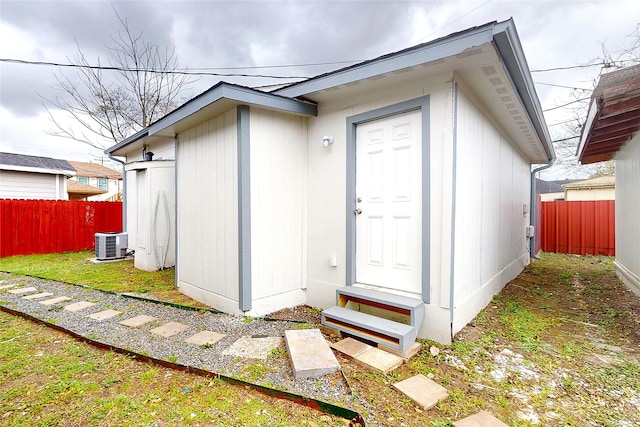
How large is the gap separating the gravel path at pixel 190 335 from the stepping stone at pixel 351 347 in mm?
401

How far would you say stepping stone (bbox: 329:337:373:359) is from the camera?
2516 millimetres

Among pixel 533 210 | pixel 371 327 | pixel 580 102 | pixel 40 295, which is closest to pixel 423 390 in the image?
pixel 371 327

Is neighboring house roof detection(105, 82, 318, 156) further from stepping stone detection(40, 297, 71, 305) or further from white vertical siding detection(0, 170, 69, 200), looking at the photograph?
white vertical siding detection(0, 170, 69, 200)

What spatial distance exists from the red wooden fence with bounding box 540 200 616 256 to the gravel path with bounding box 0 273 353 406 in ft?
31.8

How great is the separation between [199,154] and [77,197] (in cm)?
2011

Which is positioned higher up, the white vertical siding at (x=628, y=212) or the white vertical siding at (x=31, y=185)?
the white vertical siding at (x=31, y=185)

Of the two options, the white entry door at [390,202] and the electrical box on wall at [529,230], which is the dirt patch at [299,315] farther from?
the electrical box on wall at [529,230]

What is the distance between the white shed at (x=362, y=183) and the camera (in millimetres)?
2766

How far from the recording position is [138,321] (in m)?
3.17

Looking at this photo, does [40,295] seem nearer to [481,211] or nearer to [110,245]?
[110,245]

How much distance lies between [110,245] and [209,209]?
4.66 metres

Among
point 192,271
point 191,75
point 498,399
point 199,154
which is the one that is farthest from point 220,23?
point 498,399

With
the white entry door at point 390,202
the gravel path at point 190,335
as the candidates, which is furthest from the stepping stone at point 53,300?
the white entry door at point 390,202

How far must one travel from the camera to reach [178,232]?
4.52 metres
